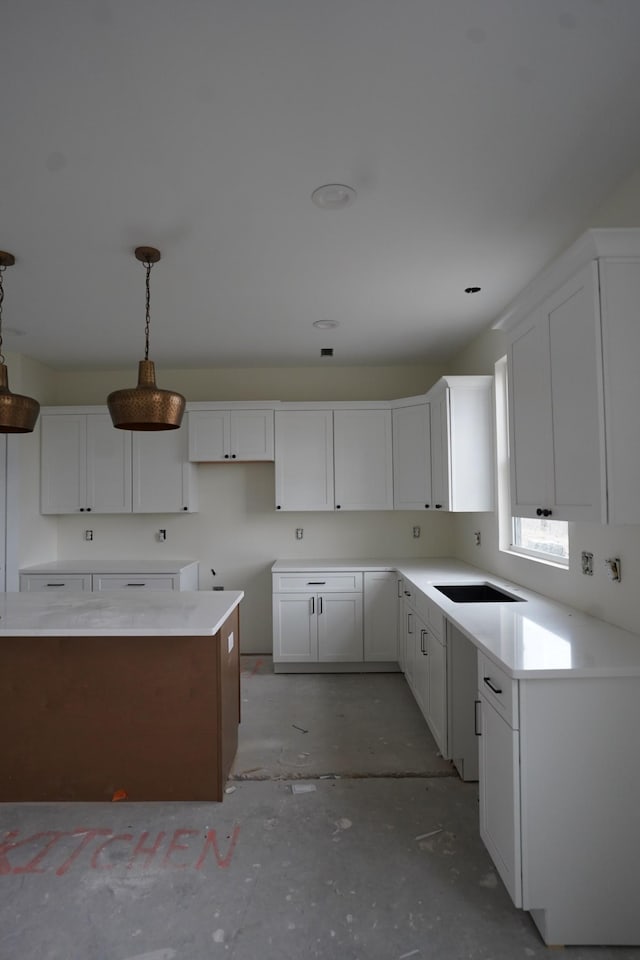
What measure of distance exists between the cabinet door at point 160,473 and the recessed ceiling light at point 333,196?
2.91m

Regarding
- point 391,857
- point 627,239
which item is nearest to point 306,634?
point 391,857

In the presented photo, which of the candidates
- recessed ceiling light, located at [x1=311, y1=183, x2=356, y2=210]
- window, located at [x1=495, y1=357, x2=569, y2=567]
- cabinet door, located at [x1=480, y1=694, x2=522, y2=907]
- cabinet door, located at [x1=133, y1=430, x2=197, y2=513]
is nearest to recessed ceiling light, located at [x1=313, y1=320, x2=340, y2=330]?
window, located at [x1=495, y1=357, x2=569, y2=567]

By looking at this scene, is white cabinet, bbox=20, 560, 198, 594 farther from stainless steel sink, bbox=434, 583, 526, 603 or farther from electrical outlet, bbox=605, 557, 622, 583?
electrical outlet, bbox=605, 557, 622, 583

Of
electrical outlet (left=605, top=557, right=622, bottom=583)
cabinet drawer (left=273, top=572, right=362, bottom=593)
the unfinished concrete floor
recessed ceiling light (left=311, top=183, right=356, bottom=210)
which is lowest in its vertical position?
the unfinished concrete floor

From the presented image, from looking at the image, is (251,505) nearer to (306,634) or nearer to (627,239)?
(306,634)

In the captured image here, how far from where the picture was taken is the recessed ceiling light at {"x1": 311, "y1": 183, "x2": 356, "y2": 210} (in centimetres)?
216

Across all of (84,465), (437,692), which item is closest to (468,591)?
(437,692)

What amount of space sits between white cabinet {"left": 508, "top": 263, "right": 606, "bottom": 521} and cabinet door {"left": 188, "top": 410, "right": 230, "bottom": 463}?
2.78m

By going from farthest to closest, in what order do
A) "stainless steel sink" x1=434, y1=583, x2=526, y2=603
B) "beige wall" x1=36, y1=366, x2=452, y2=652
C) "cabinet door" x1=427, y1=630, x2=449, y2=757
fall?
"beige wall" x1=36, y1=366, x2=452, y2=652
"stainless steel sink" x1=434, y1=583, x2=526, y2=603
"cabinet door" x1=427, y1=630, x2=449, y2=757

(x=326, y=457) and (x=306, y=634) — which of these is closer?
(x=306, y=634)

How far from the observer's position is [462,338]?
4.22 meters

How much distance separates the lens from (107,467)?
4793 mm

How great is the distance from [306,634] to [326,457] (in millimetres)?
1518

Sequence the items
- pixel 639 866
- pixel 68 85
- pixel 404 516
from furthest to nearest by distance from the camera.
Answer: pixel 404 516 → pixel 639 866 → pixel 68 85
